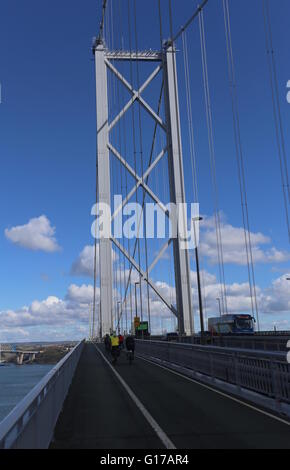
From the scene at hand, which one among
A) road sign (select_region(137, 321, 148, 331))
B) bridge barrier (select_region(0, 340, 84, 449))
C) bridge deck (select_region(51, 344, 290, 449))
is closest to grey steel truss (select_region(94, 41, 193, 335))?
road sign (select_region(137, 321, 148, 331))

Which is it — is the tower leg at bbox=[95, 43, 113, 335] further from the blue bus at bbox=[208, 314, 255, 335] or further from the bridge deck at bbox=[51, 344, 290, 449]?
the bridge deck at bbox=[51, 344, 290, 449]

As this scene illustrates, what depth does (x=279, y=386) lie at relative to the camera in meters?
8.07

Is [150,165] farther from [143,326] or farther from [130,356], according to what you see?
[130,356]

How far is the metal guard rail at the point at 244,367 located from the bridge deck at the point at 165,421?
571 mm

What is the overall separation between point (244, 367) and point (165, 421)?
10.8 ft

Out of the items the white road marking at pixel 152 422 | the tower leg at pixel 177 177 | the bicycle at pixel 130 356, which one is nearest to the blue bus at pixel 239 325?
the tower leg at pixel 177 177

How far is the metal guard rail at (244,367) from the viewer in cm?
807

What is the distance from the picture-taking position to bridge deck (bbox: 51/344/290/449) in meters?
5.85

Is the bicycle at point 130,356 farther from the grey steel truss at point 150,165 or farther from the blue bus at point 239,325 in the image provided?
the blue bus at point 239,325

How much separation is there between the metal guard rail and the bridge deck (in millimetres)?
571

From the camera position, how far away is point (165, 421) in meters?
7.25

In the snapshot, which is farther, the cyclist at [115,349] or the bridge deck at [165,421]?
the cyclist at [115,349]
